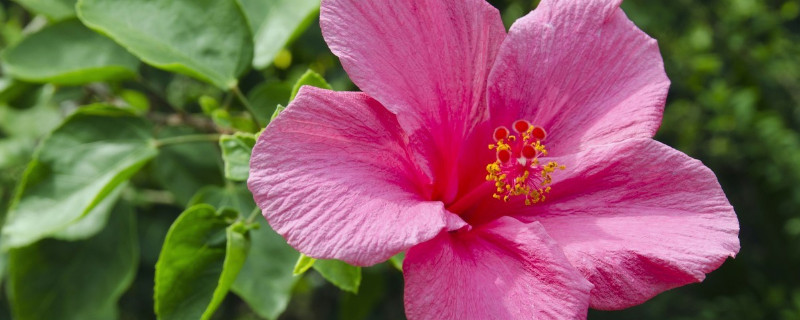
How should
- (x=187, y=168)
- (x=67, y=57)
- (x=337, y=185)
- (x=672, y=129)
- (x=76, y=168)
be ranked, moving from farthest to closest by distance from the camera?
1. (x=672, y=129)
2. (x=187, y=168)
3. (x=67, y=57)
4. (x=76, y=168)
5. (x=337, y=185)

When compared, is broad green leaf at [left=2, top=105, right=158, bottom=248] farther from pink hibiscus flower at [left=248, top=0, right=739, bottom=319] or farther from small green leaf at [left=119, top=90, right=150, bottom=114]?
pink hibiscus flower at [left=248, top=0, right=739, bottom=319]

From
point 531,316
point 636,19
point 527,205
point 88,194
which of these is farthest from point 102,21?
point 636,19

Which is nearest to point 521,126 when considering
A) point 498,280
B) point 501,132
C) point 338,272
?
point 501,132

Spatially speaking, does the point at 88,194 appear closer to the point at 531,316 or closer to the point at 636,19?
the point at 531,316

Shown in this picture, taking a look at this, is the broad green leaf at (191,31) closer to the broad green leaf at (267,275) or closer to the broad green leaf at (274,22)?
the broad green leaf at (274,22)

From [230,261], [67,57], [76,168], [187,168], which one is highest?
[230,261]

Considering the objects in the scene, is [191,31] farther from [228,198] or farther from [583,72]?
[583,72]
